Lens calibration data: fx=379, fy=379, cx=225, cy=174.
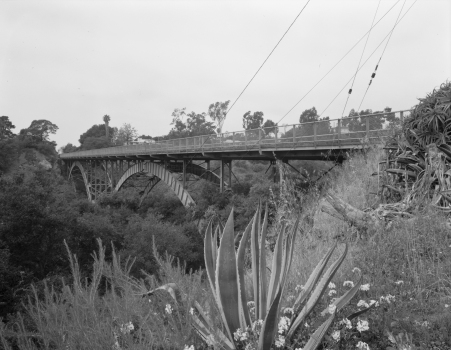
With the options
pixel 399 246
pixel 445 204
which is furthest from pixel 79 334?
pixel 445 204

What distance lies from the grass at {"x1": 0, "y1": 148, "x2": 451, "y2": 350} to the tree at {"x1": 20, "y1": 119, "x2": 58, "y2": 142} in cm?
5384

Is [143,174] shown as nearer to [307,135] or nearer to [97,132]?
[307,135]

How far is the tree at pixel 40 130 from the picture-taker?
51.1m

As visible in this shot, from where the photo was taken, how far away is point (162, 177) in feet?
87.7

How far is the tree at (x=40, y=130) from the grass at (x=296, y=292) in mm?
53837

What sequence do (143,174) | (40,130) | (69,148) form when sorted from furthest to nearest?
(69,148) → (40,130) → (143,174)

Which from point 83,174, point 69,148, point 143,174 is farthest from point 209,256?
point 69,148

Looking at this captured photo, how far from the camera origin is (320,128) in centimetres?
1157

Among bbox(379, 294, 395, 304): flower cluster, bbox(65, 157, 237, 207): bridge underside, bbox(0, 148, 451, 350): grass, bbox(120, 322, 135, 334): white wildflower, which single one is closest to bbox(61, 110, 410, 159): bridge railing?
bbox(65, 157, 237, 207): bridge underside

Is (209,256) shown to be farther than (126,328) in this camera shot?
Yes

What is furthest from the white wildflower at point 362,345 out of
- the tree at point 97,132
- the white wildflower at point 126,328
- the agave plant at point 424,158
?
the tree at point 97,132

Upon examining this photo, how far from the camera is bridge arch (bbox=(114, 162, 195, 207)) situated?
2281 cm

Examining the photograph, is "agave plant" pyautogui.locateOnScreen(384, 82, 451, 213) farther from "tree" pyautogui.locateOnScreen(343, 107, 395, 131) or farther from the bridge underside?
the bridge underside

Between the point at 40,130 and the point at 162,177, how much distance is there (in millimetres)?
35169
